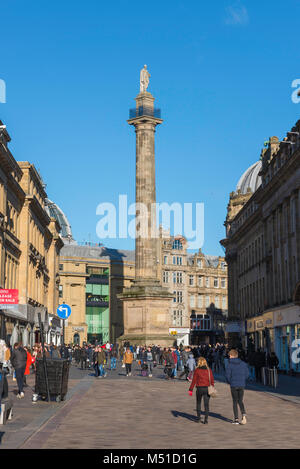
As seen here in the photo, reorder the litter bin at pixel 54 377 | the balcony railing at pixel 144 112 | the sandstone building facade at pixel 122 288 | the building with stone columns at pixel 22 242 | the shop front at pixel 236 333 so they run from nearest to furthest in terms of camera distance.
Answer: the litter bin at pixel 54 377
the building with stone columns at pixel 22 242
the balcony railing at pixel 144 112
the shop front at pixel 236 333
the sandstone building facade at pixel 122 288

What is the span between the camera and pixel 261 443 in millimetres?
14023

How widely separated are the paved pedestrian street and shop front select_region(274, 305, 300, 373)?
635 inches

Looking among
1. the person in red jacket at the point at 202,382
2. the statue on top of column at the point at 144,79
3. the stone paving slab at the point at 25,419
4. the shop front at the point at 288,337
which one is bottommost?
the stone paving slab at the point at 25,419

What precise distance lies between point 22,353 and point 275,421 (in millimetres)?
10574

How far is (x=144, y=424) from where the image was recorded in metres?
17.2

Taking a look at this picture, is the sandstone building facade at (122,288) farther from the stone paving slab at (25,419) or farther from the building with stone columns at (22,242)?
the stone paving slab at (25,419)

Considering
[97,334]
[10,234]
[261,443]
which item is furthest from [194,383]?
[97,334]

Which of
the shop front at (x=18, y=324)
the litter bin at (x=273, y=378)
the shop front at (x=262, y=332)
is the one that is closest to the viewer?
the litter bin at (x=273, y=378)

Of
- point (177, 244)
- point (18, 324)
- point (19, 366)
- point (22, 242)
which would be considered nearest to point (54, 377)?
point (19, 366)

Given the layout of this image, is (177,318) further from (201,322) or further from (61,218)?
(61,218)

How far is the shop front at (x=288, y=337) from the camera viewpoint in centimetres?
4303

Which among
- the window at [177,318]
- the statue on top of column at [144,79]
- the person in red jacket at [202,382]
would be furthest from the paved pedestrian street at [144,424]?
the window at [177,318]

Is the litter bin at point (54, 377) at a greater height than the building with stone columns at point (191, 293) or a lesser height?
lesser

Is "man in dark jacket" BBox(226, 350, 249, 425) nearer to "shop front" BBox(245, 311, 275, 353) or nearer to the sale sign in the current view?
the sale sign
